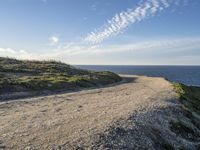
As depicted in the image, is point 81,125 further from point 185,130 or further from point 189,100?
point 189,100

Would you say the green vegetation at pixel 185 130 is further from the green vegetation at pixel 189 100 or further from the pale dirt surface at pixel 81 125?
the green vegetation at pixel 189 100

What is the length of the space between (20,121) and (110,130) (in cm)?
622

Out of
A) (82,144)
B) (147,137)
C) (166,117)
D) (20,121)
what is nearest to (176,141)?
(147,137)

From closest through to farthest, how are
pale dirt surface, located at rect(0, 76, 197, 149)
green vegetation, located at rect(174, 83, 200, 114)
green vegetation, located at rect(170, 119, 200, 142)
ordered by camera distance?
pale dirt surface, located at rect(0, 76, 197, 149), green vegetation, located at rect(170, 119, 200, 142), green vegetation, located at rect(174, 83, 200, 114)

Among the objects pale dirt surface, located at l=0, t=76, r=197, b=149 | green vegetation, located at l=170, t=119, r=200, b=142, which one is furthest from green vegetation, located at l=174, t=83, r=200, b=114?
green vegetation, located at l=170, t=119, r=200, b=142

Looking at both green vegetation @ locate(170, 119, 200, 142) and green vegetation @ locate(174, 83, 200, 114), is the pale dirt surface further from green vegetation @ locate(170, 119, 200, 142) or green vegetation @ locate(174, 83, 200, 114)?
green vegetation @ locate(174, 83, 200, 114)

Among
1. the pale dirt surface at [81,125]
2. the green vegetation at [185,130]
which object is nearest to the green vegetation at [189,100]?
the pale dirt surface at [81,125]

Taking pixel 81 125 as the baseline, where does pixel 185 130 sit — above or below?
below

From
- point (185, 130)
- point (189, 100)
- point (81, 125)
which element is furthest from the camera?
point (189, 100)

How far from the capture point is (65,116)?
24.3 meters

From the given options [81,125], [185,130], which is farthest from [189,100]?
[81,125]

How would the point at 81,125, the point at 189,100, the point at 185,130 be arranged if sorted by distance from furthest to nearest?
1. the point at 189,100
2. the point at 185,130
3. the point at 81,125

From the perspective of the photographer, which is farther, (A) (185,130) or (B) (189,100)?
(B) (189,100)

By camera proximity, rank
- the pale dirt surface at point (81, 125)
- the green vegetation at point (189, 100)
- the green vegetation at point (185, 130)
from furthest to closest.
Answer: the green vegetation at point (189, 100) → the green vegetation at point (185, 130) → the pale dirt surface at point (81, 125)
